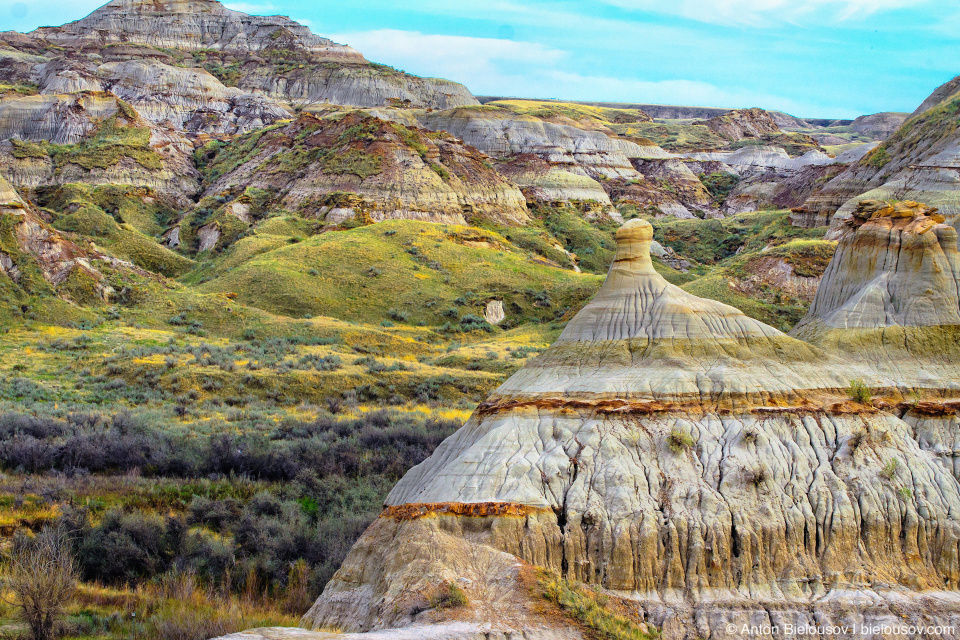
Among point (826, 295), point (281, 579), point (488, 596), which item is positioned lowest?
point (281, 579)

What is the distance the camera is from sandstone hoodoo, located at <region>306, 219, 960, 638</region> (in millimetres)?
9156

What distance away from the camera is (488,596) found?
8383 mm

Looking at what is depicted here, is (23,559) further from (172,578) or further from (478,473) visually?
(478,473)

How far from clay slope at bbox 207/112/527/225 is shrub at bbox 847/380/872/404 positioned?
176 feet

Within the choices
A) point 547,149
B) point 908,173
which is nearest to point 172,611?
point 908,173

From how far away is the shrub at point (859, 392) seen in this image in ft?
36.4

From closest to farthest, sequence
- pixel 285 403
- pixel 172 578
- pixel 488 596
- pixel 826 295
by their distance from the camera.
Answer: pixel 488 596
pixel 172 578
pixel 826 295
pixel 285 403

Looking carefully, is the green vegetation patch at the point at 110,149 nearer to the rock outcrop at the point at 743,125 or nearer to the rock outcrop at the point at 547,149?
the rock outcrop at the point at 547,149

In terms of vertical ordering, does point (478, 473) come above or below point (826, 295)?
below

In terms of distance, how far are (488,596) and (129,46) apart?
5491 inches

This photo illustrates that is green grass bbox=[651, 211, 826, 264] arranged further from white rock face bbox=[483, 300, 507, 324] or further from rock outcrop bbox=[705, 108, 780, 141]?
rock outcrop bbox=[705, 108, 780, 141]

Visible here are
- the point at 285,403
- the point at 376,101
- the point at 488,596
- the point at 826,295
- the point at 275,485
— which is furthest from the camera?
the point at 376,101

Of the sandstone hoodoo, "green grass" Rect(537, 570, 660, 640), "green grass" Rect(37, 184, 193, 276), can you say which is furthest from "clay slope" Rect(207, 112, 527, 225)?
"green grass" Rect(537, 570, 660, 640)

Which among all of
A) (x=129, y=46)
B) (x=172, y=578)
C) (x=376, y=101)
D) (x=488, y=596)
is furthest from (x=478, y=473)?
(x=129, y=46)
